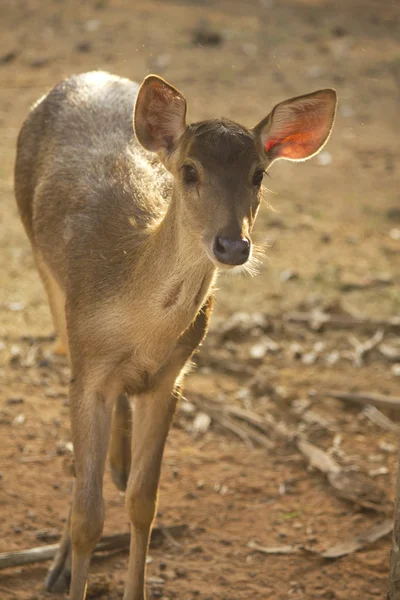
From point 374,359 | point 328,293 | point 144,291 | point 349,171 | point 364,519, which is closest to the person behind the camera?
point 144,291

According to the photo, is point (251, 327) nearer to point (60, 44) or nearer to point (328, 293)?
point (328, 293)

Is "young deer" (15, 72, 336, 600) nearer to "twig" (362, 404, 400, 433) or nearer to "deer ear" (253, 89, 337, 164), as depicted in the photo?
"deer ear" (253, 89, 337, 164)

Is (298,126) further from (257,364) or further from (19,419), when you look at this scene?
(257,364)

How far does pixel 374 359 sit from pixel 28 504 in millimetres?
3325

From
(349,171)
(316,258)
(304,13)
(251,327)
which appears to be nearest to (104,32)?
(304,13)

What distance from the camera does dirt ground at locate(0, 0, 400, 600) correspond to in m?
5.58

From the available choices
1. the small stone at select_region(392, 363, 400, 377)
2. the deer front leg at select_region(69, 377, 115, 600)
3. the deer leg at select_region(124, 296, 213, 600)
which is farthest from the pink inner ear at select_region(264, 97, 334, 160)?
the small stone at select_region(392, 363, 400, 377)

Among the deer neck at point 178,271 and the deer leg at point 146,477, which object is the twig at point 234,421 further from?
the deer neck at point 178,271

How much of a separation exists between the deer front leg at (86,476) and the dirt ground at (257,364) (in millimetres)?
450

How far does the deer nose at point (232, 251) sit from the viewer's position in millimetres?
4176

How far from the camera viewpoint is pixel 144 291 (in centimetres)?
468

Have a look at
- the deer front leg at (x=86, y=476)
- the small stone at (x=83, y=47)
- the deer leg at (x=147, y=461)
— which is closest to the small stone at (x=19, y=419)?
the deer leg at (x=147, y=461)

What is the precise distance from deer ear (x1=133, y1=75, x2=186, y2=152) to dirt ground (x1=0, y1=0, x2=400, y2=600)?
156 cm

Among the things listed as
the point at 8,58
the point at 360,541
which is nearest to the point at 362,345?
the point at 360,541
